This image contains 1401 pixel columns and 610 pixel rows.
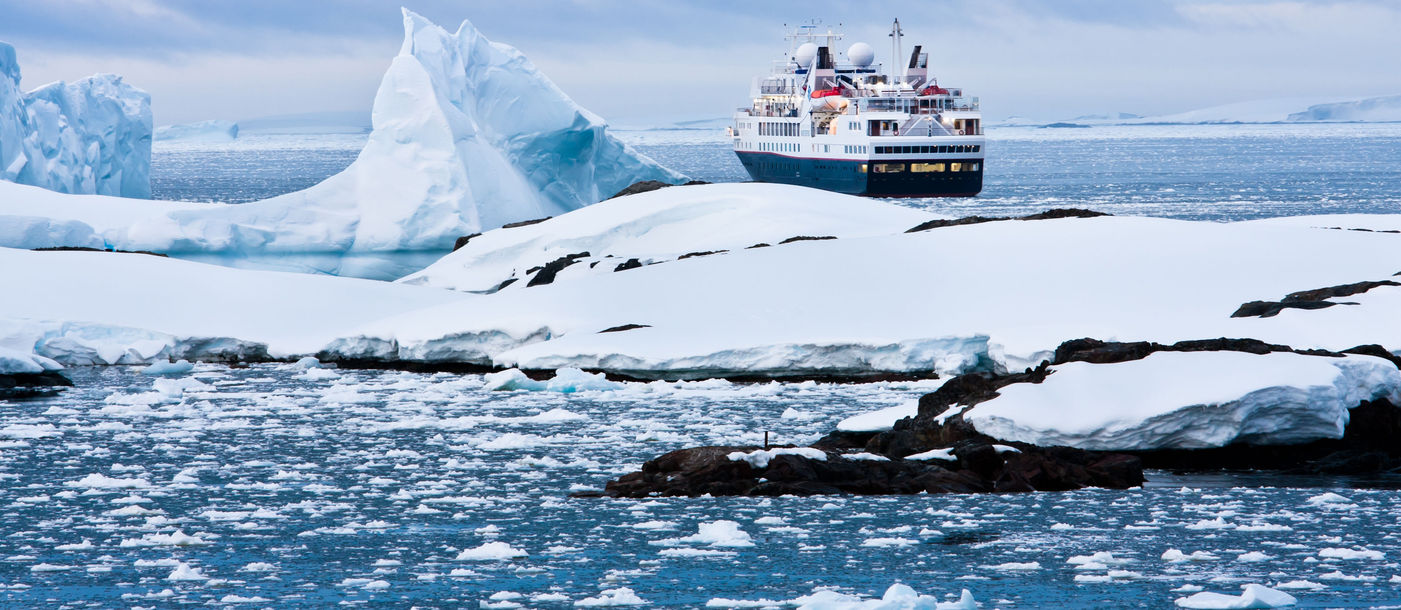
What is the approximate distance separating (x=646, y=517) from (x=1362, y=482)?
5.43 m

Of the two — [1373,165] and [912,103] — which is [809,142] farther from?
[1373,165]

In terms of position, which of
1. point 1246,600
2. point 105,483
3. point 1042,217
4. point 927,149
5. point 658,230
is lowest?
point 105,483

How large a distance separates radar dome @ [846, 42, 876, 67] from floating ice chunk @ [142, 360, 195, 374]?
154ft

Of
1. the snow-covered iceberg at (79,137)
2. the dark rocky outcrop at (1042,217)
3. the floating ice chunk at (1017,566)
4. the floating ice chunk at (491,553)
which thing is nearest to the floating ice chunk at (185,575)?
the floating ice chunk at (491,553)

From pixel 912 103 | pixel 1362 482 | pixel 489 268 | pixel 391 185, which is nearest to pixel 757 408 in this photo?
pixel 1362 482

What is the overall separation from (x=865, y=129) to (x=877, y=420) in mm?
43023

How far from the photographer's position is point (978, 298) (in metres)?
19.3

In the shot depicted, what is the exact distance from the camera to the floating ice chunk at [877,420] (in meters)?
13.4

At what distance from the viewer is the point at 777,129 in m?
63.5

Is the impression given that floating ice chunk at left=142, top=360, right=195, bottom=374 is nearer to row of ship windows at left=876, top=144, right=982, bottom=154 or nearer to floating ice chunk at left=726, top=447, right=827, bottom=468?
floating ice chunk at left=726, top=447, right=827, bottom=468

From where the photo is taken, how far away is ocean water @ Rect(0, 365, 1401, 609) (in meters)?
8.52

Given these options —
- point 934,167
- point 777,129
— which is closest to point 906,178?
point 934,167

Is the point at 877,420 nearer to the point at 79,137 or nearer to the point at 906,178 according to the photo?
the point at 79,137

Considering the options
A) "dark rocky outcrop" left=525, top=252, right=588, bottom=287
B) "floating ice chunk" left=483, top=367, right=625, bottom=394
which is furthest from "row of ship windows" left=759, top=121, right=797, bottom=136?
"floating ice chunk" left=483, top=367, right=625, bottom=394
